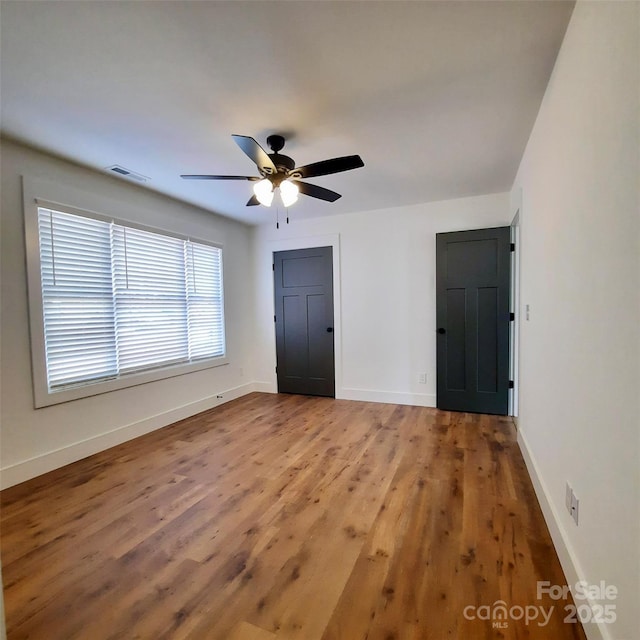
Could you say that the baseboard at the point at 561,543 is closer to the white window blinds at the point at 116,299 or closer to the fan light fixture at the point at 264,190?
the fan light fixture at the point at 264,190

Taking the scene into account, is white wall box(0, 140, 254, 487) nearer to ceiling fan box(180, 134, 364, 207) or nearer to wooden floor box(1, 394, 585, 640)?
wooden floor box(1, 394, 585, 640)

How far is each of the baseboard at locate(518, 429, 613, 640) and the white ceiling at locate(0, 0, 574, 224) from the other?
2.36 metres

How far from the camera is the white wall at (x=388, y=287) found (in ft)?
13.2

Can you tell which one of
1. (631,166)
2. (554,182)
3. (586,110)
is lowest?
(631,166)

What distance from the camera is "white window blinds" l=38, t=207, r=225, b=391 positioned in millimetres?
2725

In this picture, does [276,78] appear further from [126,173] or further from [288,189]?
[126,173]

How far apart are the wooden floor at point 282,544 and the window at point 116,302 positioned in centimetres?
79

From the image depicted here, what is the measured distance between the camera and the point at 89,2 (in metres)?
1.38

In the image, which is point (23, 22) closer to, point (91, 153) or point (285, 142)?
point (91, 153)

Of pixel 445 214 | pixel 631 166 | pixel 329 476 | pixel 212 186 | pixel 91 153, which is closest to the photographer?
pixel 631 166

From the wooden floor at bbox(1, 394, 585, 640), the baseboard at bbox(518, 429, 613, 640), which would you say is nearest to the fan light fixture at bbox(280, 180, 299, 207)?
the wooden floor at bbox(1, 394, 585, 640)

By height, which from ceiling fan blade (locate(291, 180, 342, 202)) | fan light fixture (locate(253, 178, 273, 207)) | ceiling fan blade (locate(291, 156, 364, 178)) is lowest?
fan light fixture (locate(253, 178, 273, 207))

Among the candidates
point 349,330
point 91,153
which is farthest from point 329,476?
point 91,153

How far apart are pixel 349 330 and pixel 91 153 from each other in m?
3.26
